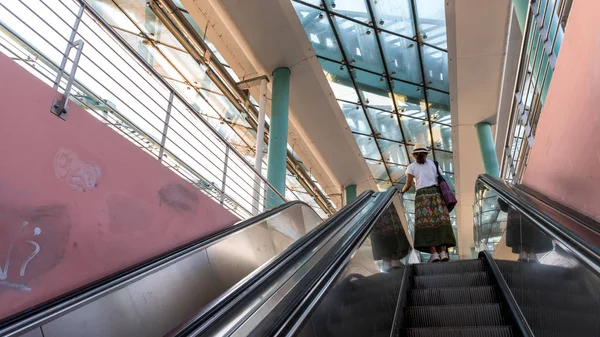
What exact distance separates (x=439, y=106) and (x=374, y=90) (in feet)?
6.04

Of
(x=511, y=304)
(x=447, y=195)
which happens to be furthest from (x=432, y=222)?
(x=511, y=304)

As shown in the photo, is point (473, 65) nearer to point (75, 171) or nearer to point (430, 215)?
point (430, 215)

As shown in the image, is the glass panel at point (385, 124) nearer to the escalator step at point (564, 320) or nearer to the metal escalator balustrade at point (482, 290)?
the metal escalator balustrade at point (482, 290)

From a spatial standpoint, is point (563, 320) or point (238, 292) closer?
point (238, 292)

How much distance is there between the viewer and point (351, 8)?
824 centimetres

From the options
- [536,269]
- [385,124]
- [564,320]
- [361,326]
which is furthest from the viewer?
[385,124]

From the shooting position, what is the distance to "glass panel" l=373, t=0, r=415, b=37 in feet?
26.8

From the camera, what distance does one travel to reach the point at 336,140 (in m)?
11.2

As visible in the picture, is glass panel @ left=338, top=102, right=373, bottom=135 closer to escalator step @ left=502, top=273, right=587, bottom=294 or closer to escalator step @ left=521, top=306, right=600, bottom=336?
escalator step @ left=502, top=273, right=587, bottom=294

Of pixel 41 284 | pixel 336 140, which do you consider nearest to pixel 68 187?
pixel 41 284

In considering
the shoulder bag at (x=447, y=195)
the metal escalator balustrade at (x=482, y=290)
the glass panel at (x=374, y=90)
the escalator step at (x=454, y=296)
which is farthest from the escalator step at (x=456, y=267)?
the glass panel at (x=374, y=90)

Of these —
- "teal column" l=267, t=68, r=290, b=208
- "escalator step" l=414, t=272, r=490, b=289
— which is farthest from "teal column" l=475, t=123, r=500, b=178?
"escalator step" l=414, t=272, r=490, b=289

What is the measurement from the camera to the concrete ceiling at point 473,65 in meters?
7.55

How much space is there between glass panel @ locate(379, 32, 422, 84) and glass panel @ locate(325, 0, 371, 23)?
0.67m
